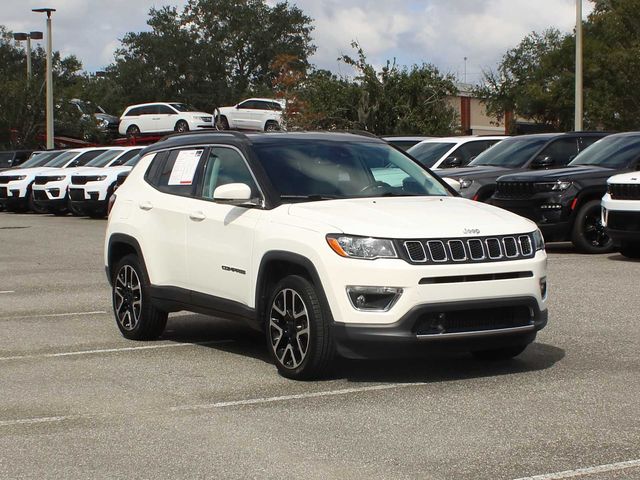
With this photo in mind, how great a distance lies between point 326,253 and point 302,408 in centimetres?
106

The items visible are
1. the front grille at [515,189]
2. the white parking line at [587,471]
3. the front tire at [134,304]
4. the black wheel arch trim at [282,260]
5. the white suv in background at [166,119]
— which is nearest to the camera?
the white parking line at [587,471]

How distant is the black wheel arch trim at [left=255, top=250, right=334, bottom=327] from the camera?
788 centimetres

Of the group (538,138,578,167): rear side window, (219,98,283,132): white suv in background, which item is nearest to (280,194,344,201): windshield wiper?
(538,138,578,167): rear side window

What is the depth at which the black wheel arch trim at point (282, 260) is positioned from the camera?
7.88 m

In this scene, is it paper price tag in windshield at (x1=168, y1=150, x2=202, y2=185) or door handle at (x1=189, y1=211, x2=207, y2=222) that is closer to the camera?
door handle at (x1=189, y1=211, x2=207, y2=222)

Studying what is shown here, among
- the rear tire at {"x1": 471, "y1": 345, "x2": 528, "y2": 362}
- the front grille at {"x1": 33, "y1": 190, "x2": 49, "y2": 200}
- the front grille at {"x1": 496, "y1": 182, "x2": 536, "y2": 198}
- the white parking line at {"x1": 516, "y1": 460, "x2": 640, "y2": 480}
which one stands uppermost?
the front grille at {"x1": 496, "y1": 182, "x2": 536, "y2": 198}

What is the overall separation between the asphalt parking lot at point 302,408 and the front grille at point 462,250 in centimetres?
85

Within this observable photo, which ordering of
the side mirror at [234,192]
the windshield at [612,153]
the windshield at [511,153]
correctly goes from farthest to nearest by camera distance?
1. the windshield at [511,153]
2. the windshield at [612,153]
3. the side mirror at [234,192]

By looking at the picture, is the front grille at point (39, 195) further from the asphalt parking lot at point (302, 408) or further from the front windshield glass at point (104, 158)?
the asphalt parking lot at point (302, 408)

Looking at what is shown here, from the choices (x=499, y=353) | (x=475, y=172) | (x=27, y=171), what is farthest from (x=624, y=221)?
(x=27, y=171)

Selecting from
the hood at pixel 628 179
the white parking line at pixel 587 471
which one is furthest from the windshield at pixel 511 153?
the white parking line at pixel 587 471

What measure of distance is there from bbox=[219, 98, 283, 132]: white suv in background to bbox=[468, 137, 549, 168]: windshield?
25.1 metres

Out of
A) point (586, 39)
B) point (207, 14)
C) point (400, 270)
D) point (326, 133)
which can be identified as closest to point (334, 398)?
point (400, 270)

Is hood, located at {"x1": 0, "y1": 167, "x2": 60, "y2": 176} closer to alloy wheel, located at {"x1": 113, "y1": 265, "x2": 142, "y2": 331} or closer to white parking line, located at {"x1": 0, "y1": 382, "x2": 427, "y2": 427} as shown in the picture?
alloy wheel, located at {"x1": 113, "y1": 265, "x2": 142, "y2": 331}
